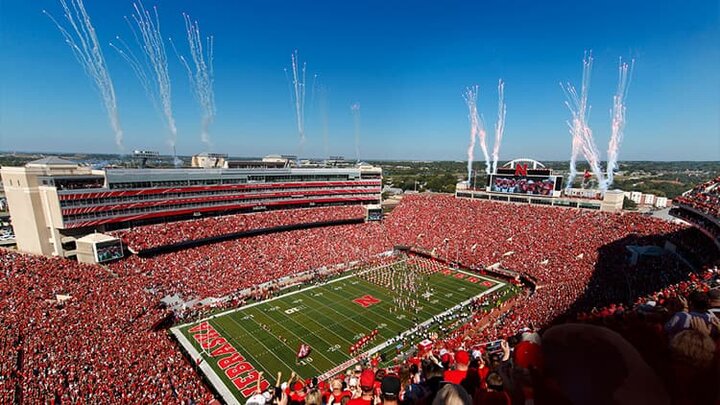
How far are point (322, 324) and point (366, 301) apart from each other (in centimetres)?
524

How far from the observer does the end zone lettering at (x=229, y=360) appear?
18.2 m

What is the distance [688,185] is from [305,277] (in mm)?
139289

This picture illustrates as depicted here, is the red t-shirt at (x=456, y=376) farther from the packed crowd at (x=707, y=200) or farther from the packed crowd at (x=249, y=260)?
the packed crowd at (x=249, y=260)

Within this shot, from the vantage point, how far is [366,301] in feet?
95.0

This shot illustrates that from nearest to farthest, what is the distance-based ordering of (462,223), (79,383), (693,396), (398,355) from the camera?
(693,396) → (79,383) → (398,355) → (462,223)

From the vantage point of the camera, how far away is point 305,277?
3353 cm

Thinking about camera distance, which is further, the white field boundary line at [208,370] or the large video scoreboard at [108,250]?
the large video scoreboard at [108,250]

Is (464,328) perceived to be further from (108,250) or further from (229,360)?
(108,250)

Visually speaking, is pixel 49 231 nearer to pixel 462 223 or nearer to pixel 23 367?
pixel 23 367

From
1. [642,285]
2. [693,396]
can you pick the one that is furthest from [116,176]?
[642,285]

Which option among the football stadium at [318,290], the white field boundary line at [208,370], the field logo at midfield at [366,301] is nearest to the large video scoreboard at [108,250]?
the football stadium at [318,290]

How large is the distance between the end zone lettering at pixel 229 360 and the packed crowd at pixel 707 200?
28355 mm

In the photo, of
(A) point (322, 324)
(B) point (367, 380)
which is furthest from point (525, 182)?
(B) point (367, 380)

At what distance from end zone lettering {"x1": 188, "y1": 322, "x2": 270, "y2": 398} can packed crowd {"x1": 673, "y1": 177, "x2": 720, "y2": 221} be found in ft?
93.0
